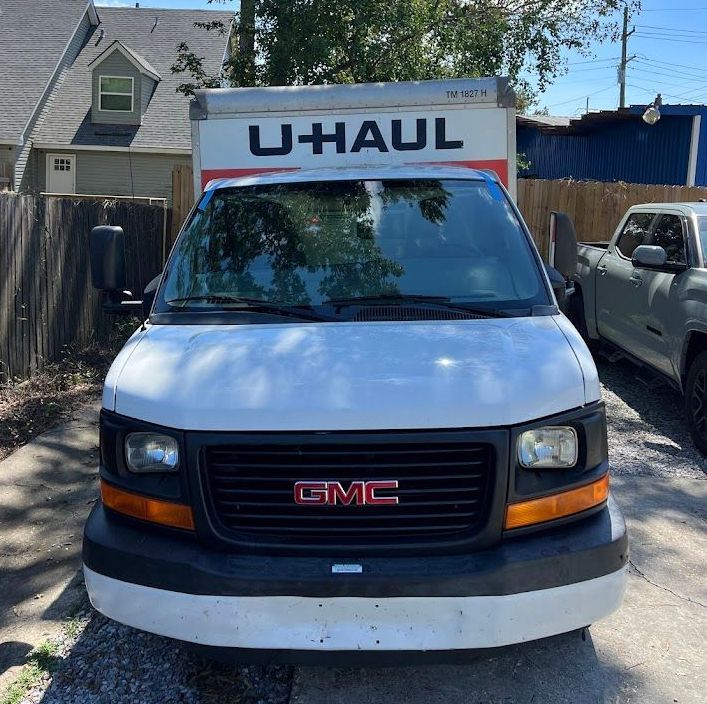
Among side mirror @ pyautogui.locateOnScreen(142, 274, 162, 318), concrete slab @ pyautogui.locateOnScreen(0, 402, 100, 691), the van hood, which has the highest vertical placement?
side mirror @ pyautogui.locateOnScreen(142, 274, 162, 318)

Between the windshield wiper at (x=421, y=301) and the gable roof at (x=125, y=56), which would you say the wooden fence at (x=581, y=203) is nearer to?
the windshield wiper at (x=421, y=301)

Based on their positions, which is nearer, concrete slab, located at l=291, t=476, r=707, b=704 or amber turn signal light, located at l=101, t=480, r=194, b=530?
amber turn signal light, located at l=101, t=480, r=194, b=530

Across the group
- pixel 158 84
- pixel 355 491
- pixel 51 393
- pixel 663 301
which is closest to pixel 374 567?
pixel 355 491

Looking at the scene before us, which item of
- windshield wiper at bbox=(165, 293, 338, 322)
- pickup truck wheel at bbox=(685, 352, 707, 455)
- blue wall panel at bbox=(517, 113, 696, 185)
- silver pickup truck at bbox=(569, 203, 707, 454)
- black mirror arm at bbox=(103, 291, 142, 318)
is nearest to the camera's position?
windshield wiper at bbox=(165, 293, 338, 322)

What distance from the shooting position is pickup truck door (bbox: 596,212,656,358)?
725cm

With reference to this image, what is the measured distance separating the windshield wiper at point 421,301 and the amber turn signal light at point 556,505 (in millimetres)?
898

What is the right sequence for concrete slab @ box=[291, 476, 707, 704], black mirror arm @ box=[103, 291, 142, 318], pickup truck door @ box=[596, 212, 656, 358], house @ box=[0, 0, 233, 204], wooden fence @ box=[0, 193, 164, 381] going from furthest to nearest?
house @ box=[0, 0, 233, 204], pickup truck door @ box=[596, 212, 656, 358], wooden fence @ box=[0, 193, 164, 381], black mirror arm @ box=[103, 291, 142, 318], concrete slab @ box=[291, 476, 707, 704]

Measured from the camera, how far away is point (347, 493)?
2613mm

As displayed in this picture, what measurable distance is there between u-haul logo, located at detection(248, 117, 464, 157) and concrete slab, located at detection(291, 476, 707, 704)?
3.39 metres

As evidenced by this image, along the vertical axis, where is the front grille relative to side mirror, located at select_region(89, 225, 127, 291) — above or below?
below

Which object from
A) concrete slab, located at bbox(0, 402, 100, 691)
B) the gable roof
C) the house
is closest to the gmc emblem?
concrete slab, located at bbox(0, 402, 100, 691)

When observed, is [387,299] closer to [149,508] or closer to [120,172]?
[149,508]

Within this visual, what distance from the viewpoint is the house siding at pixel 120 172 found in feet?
78.5

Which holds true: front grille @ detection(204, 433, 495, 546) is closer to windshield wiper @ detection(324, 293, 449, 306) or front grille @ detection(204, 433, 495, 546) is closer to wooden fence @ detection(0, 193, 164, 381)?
windshield wiper @ detection(324, 293, 449, 306)
